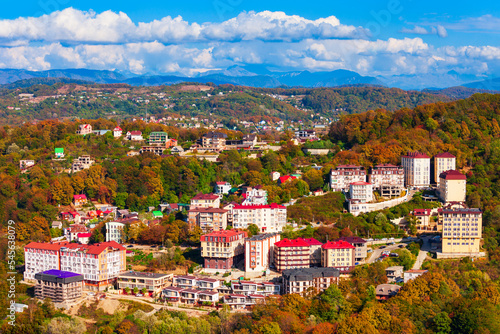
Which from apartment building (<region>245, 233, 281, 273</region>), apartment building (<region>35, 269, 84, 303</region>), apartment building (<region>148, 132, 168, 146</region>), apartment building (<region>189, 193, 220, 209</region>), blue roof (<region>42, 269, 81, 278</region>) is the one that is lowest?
apartment building (<region>35, 269, 84, 303</region>)

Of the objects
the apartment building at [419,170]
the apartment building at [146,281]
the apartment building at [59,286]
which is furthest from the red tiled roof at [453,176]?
the apartment building at [59,286]

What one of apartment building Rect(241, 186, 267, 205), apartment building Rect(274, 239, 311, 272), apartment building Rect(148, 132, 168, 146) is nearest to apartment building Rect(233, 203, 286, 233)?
apartment building Rect(241, 186, 267, 205)

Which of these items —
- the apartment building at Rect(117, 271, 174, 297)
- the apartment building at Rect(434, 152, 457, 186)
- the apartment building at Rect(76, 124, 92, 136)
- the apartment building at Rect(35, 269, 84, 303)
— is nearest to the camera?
the apartment building at Rect(35, 269, 84, 303)

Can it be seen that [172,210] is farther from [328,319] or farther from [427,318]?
[427,318]

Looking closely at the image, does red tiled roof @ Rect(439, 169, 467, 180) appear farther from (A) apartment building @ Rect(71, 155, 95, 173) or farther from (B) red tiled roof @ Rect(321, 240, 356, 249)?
(A) apartment building @ Rect(71, 155, 95, 173)

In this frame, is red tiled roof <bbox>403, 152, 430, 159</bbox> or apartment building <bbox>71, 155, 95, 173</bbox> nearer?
red tiled roof <bbox>403, 152, 430, 159</bbox>
